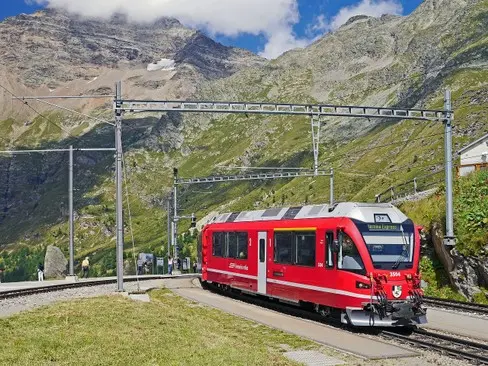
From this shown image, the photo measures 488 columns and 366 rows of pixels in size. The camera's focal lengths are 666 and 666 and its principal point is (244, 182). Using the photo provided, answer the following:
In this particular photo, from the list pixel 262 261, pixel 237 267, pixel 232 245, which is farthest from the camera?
pixel 232 245

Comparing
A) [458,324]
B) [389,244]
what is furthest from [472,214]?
[389,244]

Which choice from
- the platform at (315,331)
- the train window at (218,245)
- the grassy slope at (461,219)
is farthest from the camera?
the train window at (218,245)

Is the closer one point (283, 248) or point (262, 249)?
point (283, 248)

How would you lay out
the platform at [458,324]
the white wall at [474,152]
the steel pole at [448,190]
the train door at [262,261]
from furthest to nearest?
1. the white wall at [474,152]
2. the steel pole at [448,190]
3. the train door at [262,261]
4. the platform at [458,324]

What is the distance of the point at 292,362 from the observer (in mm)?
15633

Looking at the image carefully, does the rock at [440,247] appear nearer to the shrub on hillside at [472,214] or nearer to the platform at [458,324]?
the shrub on hillside at [472,214]

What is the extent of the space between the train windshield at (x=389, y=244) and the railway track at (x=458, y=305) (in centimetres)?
515

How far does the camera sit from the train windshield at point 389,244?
2183 cm

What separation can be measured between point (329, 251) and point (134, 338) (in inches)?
330

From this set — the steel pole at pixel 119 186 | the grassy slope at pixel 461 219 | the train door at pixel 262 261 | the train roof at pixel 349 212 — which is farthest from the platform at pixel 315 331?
the grassy slope at pixel 461 219

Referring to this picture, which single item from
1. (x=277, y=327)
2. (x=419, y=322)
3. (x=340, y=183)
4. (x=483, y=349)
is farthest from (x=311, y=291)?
(x=340, y=183)

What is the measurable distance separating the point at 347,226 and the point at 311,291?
359 centimetres

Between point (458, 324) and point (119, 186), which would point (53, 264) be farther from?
point (458, 324)

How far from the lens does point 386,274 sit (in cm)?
2156
